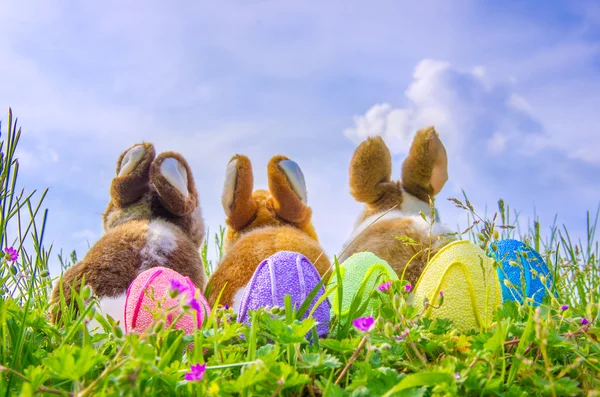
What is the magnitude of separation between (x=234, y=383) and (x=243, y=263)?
115cm

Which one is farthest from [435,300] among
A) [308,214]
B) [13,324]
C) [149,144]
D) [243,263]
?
[149,144]

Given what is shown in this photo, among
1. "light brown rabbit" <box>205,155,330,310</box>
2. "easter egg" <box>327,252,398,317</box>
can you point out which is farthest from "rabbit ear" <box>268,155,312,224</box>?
"easter egg" <box>327,252,398,317</box>

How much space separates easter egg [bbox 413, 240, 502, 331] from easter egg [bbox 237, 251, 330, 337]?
270 millimetres

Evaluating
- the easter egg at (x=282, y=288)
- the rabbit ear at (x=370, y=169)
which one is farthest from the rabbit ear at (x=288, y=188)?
the easter egg at (x=282, y=288)

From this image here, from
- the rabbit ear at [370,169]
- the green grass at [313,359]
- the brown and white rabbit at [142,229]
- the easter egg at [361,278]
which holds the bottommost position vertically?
the green grass at [313,359]

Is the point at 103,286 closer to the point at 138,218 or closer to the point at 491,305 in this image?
the point at 138,218

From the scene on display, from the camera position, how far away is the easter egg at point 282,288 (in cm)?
135

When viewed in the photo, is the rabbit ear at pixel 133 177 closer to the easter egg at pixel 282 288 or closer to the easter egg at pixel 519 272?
the easter egg at pixel 282 288

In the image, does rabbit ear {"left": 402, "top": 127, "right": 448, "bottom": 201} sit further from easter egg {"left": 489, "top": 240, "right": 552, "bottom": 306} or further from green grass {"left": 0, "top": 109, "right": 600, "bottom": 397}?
green grass {"left": 0, "top": 109, "right": 600, "bottom": 397}

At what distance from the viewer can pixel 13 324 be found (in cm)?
125

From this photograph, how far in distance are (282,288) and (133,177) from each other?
1166mm

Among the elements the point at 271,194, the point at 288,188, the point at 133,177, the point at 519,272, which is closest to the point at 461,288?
the point at 519,272

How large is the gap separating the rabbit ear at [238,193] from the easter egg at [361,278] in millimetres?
879

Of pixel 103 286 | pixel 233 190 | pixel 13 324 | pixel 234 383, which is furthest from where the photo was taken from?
pixel 233 190
